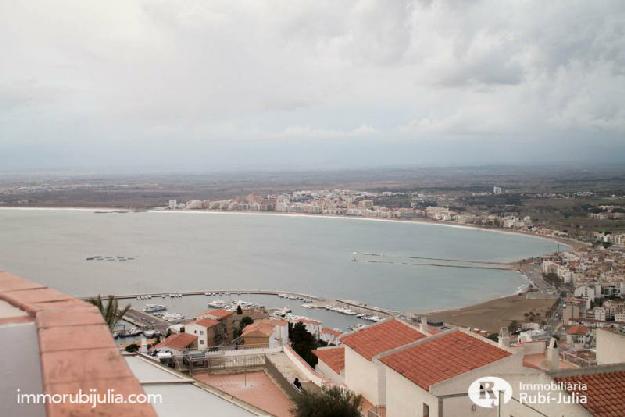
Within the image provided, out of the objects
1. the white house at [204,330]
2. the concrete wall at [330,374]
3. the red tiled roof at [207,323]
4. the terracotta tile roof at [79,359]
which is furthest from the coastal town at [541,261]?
the white house at [204,330]

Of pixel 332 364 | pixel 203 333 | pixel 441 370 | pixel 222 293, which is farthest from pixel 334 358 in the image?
pixel 222 293

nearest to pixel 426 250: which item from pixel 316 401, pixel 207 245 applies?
pixel 207 245

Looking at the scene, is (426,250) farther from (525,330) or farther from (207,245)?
(525,330)

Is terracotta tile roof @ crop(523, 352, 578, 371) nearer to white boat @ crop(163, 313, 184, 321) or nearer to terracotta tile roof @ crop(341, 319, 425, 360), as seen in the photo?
terracotta tile roof @ crop(341, 319, 425, 360)

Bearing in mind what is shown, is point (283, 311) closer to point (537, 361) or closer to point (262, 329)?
point (262, 329)

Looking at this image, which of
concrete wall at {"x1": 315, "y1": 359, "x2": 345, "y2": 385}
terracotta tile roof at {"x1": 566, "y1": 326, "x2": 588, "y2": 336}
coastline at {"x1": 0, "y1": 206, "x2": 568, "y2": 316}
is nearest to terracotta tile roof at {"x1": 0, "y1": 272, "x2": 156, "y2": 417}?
concrete wall at {"x1": 315, "y1": 359, "x2": 345, "y2": 385}
